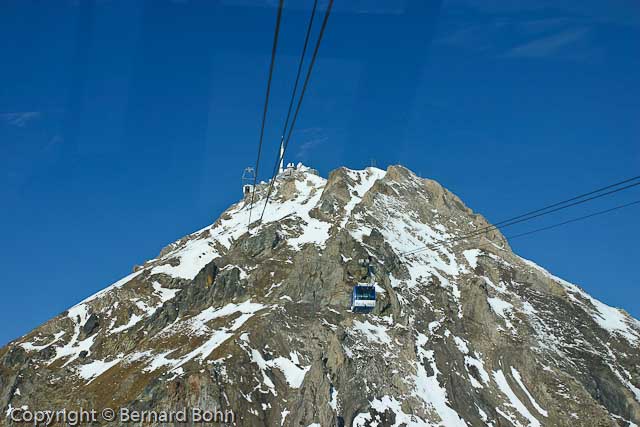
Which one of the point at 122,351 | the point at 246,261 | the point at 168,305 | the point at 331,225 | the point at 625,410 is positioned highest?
the point at 331,225

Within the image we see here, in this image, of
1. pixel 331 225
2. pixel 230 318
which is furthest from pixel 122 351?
pixel 331 225

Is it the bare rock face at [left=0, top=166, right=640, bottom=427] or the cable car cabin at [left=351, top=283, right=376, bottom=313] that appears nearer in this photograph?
the cable car cabin at [left=351, top=283, right=376, bottom=313]

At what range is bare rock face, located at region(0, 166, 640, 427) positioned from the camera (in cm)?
11738

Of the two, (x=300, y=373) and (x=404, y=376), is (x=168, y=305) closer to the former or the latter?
(x=300, y=373)

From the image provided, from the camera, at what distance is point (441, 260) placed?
6973 inches

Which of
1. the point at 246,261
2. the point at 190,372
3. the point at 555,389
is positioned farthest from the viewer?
the point at 246,261

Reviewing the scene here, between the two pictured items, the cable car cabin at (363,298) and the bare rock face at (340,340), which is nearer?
the cable car cabin at (363,298)

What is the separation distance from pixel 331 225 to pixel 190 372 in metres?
68.0

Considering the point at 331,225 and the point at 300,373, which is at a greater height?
the point at 331,225

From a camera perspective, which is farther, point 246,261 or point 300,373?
point 246,261

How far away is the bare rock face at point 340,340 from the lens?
117 metres

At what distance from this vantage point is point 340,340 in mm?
125688

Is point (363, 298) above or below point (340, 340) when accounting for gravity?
below

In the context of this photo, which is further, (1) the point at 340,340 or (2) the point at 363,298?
(1) the point at 340,340
